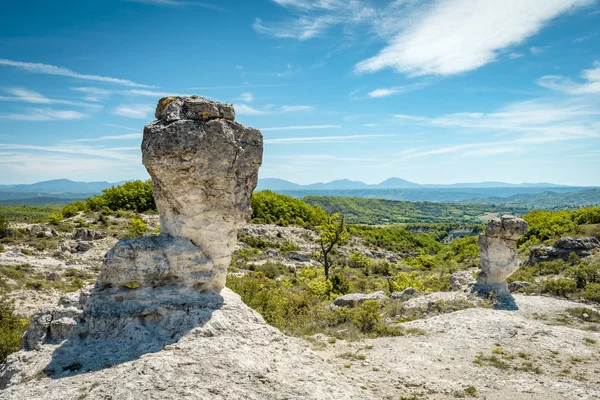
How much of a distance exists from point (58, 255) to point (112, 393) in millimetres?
27797

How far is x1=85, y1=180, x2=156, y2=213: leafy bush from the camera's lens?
47.7 m

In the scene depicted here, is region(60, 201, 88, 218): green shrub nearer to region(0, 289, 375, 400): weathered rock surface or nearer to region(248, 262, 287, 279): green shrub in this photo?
region(248, 262, 287, 279): green shrub

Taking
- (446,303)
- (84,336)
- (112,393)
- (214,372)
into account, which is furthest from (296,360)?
(446,303)

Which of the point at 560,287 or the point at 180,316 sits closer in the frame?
the point at 180,316

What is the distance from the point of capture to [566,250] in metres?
31.4

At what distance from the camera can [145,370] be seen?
7262mm

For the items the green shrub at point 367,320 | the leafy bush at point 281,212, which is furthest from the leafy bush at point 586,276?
the leafy bush at point 281,212

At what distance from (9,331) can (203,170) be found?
9760 millimetres

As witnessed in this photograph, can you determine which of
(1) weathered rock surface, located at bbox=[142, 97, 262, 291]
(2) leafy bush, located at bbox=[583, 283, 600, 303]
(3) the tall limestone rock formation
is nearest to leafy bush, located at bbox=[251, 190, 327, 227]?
(2) leafy bush, located at bbox=[583, 283, 600, 303]

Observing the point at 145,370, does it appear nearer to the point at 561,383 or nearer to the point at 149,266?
the point at 149,266

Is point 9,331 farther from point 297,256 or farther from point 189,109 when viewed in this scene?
point 297,256

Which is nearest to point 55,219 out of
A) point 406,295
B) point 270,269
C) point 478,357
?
point 270,269

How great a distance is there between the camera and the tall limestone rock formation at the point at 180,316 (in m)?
7.27

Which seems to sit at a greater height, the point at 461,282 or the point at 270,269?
the point at 461,282
